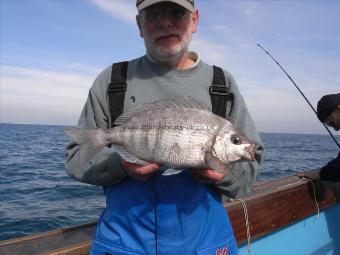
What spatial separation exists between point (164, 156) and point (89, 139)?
50cm

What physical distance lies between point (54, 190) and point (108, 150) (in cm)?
1075

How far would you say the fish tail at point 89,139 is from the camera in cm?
238

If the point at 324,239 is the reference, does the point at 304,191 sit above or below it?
above

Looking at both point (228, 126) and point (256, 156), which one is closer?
point (228, 126)

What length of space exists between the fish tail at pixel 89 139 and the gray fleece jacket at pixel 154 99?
101 millimetres

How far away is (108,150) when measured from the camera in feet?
8.39

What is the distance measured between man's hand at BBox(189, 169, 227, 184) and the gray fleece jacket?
0.48 feet

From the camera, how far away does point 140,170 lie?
7.39 feet

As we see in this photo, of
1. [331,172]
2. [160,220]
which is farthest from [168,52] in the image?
[331,172]

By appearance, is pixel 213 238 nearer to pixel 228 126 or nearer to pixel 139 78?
pixel 228 126

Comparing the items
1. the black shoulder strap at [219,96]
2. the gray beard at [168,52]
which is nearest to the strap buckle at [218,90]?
the black shoulder strap at [219,96]

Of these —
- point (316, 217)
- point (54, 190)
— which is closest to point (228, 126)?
point (316, 217)

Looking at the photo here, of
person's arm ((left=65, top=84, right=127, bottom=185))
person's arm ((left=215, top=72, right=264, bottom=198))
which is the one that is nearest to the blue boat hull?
person's arm ((left=215, top=72, right=264, bottom=198))

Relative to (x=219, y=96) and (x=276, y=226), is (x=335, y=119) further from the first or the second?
(x=219, y=96)
